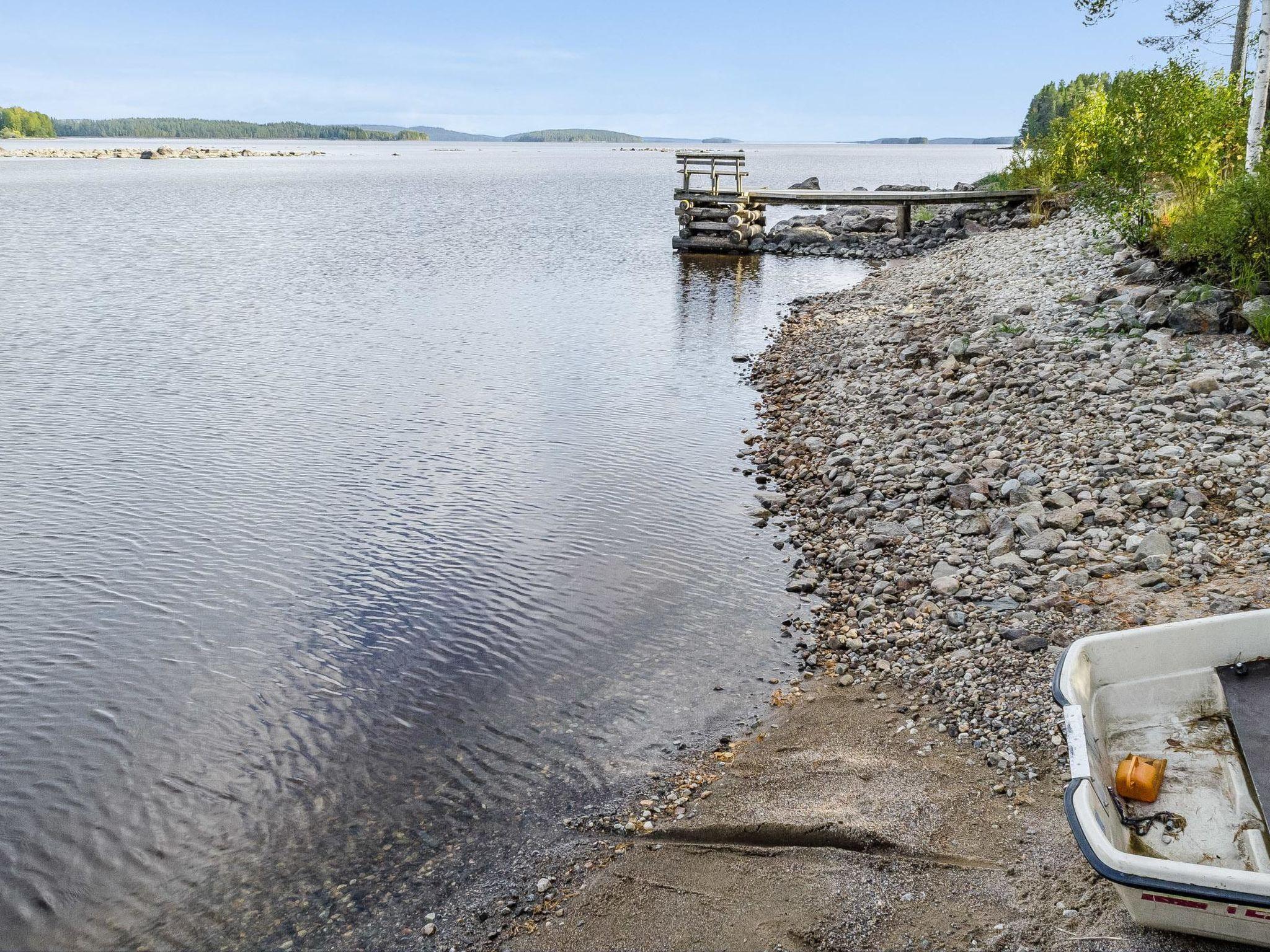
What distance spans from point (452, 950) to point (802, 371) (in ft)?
45.7

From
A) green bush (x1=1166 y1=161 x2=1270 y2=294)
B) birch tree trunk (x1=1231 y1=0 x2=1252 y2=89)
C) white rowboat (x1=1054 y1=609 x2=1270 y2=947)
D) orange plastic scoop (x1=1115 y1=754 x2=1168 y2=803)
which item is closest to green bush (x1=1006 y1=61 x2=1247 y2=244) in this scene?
green bush (x1=1166 y1=161 x2=1270 y2=294)

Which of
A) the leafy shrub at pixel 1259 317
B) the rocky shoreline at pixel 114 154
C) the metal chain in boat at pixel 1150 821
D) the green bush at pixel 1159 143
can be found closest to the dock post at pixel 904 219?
the green bush at pixel 1159 143

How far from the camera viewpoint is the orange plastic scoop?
5.33 meters

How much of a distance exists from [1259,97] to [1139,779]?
46.8 feet

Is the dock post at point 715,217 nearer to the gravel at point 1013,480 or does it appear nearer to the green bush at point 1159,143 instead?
the green bush at point 1159,143

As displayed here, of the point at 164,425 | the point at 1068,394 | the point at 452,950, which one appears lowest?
the point at 452,950

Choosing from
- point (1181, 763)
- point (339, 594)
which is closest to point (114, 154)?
point (339, 594)

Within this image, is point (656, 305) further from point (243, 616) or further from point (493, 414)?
point (243, 616)

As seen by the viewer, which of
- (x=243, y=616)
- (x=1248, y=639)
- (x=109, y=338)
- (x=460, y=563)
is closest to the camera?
(x=1248, y=639)

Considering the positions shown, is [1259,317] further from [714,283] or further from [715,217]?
[715,217]

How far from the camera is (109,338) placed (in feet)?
69.4

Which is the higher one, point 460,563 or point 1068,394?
point 1068,394

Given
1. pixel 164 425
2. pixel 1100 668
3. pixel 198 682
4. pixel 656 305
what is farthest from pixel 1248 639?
pixel 656 305

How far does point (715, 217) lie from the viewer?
3778 centimetres
